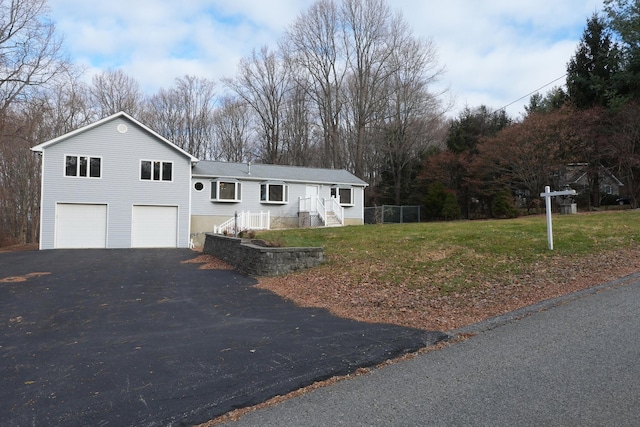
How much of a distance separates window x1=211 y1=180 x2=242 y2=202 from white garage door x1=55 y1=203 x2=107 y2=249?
5819 mm

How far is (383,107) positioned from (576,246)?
2827cm

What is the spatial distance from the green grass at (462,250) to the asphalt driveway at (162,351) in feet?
8.42

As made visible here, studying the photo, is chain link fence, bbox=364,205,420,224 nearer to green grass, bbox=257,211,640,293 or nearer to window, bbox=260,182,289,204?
window, bbox=260,182,289,204

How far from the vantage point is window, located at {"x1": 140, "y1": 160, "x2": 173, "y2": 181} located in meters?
22.2

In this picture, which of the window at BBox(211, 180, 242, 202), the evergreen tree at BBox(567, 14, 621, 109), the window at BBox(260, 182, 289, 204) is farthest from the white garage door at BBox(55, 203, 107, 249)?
the evergreen tree at BBox(567, 14, 621, 109)

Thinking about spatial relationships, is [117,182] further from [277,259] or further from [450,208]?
[450,208]

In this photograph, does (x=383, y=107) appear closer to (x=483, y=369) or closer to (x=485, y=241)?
(x=485, y=241)

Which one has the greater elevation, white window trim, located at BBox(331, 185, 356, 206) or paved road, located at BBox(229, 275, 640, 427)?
white window trim, located at BBox(331, 185, 356, 206)

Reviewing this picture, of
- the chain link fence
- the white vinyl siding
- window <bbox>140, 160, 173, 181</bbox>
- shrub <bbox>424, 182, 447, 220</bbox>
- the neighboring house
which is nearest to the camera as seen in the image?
the white vinyl siding

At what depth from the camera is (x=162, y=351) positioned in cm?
506

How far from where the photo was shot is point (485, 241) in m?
→ 10.8

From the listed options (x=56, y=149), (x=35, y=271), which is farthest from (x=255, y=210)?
(x=35, y=271)

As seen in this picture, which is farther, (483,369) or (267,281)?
(267,281)

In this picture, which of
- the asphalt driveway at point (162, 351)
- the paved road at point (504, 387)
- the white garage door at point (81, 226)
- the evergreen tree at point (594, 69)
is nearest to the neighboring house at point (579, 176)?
the evergreen tree at point (594, 69)
